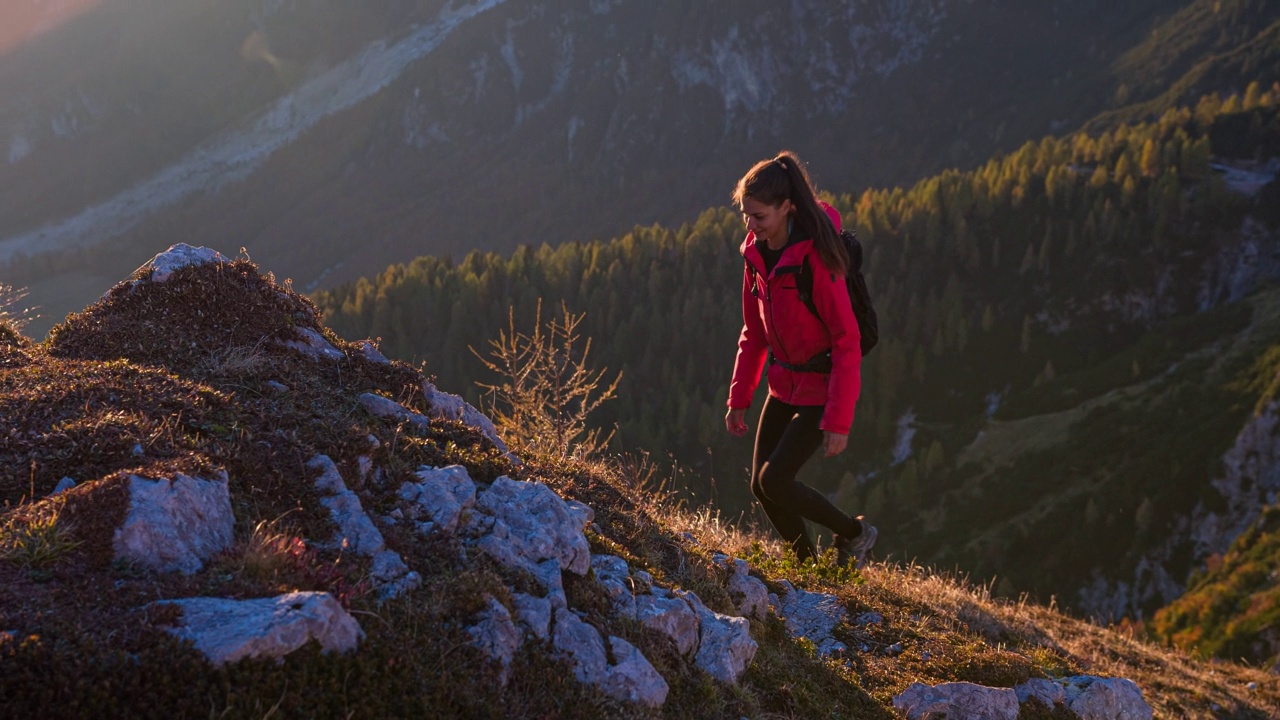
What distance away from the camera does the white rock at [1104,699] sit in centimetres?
555

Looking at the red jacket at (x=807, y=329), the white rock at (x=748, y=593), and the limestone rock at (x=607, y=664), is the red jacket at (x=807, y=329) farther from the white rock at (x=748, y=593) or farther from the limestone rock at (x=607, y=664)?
the limestone rock at (x=607, y=664)

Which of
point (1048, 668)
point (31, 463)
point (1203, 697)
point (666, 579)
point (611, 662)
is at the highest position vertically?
point (31, 463)

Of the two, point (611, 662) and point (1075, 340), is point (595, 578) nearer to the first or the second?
point (611, 662)

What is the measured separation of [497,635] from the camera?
3736mm

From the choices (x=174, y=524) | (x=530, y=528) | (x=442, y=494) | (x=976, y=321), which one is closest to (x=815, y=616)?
(x=530, y=528)

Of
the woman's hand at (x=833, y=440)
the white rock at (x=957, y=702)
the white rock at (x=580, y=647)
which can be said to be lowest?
the white rock at (x=957, y=702)

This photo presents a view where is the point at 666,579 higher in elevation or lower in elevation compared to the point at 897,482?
higher

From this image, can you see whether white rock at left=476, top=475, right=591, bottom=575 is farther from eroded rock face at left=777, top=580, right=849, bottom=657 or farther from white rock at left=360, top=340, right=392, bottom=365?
white rock at left=360, top=340, right=392, bottom=365

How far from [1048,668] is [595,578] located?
11.8ft

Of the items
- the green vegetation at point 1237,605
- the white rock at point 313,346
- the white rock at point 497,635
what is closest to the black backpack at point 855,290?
the white rock at point 497,635

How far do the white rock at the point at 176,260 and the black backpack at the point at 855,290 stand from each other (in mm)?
4343

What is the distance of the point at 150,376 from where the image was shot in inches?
201

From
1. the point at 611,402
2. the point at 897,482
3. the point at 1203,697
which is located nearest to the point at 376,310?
the point at 611,402

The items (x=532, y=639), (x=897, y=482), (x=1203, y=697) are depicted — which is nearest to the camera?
(x=532, y=639)
